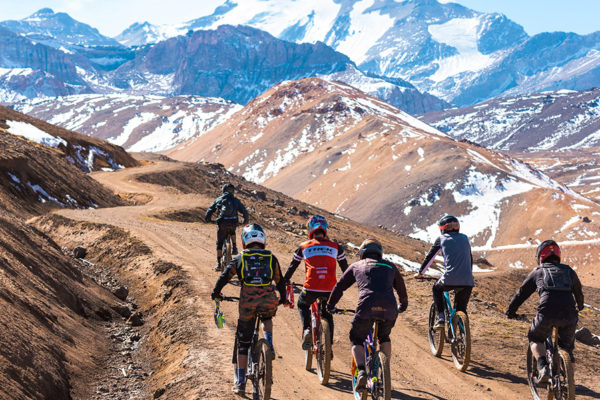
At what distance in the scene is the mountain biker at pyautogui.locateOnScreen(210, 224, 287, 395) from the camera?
972 cm

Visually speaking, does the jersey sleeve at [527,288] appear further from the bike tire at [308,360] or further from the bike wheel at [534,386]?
the bike tire at [308,360]

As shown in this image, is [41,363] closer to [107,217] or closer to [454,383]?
[454,383]

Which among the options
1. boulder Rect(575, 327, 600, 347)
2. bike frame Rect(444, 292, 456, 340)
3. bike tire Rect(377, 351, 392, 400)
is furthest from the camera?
boulder Rect(575, 327, 600, 347)

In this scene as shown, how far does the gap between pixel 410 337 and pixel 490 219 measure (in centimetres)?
13608

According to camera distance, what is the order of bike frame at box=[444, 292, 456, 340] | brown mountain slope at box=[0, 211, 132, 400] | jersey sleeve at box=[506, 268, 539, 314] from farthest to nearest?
bike frame at box=[444, 292, 456, 340] < brown mountain slope at box=[0, 211, 132, 400] < jersey sleeve at box=[506, 268, 539, 314]

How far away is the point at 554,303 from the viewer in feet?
31.6

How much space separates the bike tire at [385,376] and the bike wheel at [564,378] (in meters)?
2.87

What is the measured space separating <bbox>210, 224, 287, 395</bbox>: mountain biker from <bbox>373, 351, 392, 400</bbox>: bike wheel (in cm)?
185

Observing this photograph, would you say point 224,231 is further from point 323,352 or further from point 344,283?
point 344,283

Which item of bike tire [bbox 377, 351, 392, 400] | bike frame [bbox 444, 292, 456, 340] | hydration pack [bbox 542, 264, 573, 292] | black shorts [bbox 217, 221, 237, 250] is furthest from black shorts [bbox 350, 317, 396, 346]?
black shorts [bbox 217, 221, 237, 250]

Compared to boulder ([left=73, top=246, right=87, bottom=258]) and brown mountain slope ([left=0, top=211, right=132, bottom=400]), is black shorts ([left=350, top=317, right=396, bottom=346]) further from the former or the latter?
boulder ([left=73, top=246, right=87, bottom=258])

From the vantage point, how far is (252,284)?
9.75 m

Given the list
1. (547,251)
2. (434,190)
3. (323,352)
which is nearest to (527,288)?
(547,251)

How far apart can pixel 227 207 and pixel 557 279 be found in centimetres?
1237
